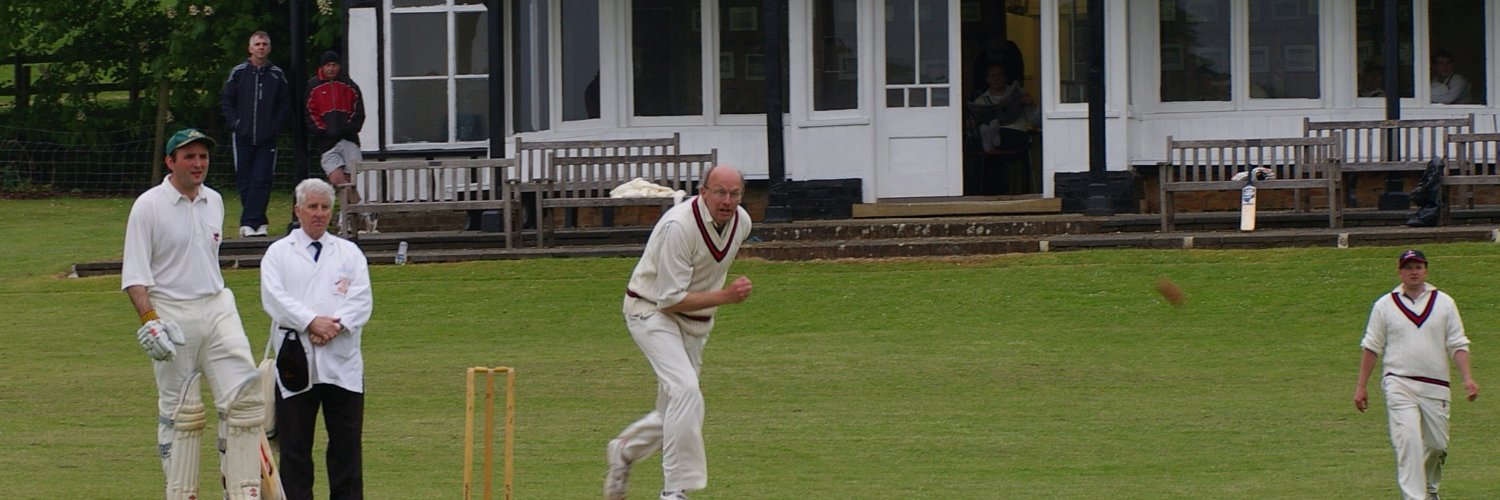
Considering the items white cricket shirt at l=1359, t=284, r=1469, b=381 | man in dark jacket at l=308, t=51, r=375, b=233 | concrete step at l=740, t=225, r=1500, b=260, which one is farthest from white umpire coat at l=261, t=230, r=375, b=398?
man in dark jacket at l=308, t=51, r=375, b=233

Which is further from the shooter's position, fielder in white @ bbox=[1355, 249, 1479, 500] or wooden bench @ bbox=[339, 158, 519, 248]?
wooden bench @ bbox=[339, 158, 519, 248]

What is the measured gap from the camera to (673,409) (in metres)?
10.7

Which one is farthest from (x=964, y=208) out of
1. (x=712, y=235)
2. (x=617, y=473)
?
(x=617, y=473)

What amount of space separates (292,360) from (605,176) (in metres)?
12.0

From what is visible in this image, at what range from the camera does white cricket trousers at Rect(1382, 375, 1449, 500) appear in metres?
11.3

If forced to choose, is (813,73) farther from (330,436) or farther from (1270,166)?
(330,436)

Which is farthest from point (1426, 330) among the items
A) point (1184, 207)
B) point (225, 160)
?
point (225, 160)

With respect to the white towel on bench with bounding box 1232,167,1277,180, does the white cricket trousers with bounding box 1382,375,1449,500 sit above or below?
below

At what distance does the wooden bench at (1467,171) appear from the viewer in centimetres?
2075

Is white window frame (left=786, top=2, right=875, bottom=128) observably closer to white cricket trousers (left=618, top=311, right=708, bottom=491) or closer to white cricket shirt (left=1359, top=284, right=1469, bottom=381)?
white cricket shirt (left=1359, top=284, right=1469, bottom=381)

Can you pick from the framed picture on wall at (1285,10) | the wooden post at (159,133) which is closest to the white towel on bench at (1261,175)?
the framed picture on wall at (1285,10)

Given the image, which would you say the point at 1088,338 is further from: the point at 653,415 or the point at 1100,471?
the point at 653,415

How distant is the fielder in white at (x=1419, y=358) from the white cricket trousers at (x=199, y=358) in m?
6.02

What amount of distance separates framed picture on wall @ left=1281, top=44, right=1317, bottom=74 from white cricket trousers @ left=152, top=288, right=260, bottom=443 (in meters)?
16.2
